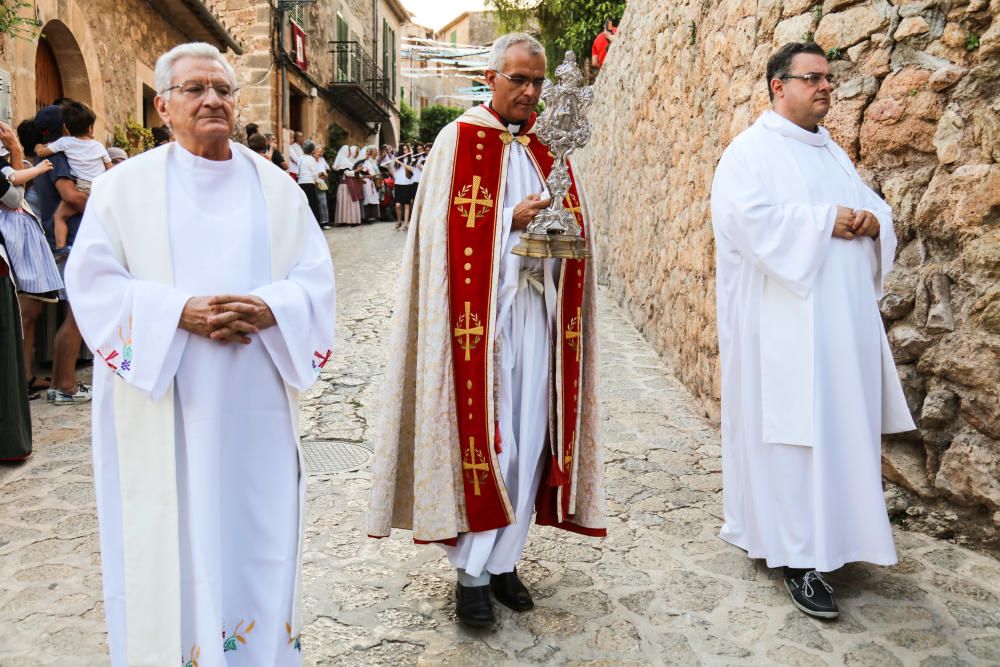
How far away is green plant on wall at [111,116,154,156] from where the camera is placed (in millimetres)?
10679

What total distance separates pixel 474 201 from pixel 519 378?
701 mm

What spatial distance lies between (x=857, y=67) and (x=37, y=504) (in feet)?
15.9

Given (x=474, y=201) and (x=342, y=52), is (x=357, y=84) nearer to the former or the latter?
(x=342, y=52)

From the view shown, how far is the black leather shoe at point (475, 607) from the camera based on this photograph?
3.21 metres

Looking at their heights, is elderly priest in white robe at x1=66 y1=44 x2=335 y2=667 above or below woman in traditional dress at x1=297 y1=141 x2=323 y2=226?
below

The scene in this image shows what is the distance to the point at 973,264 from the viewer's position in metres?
4.04

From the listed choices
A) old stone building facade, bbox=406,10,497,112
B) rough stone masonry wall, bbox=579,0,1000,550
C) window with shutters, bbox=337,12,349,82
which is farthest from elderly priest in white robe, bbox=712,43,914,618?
old stone building facade, bbox=406,10,497,112

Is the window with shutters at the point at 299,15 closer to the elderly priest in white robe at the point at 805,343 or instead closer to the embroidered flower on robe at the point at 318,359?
the elderly priest in white robe at the point at 805,343

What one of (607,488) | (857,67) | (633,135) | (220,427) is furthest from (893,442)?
(633,135)

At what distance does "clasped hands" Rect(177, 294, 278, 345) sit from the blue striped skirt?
147 inches

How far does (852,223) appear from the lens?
3.62 meters

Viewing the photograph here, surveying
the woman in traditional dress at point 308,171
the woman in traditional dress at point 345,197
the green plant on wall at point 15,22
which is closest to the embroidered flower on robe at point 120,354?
the green plant on wall at point 15,22

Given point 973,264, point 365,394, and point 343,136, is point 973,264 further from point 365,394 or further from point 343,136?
point 343,136

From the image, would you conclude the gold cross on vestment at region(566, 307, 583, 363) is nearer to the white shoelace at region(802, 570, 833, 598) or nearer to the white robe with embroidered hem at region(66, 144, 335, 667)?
the white robe with embroidered hem at region(66, 144, 335, 667)
